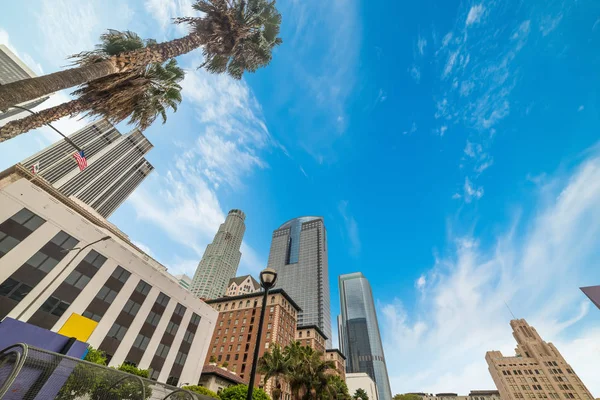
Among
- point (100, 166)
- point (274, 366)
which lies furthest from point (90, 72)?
point (100, 166)

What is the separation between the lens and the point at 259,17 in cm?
1475

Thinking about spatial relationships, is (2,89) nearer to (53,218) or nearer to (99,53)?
(99,53)

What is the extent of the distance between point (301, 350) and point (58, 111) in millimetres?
31014

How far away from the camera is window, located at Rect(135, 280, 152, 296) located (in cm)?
3341

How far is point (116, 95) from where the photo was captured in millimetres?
10469

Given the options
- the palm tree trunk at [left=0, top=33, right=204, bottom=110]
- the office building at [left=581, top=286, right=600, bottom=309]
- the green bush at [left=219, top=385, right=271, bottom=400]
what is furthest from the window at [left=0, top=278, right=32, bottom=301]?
the office building at [left=581, top=286, right=600, bottom=309]

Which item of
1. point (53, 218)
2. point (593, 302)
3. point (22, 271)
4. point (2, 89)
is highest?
point (53, 218)

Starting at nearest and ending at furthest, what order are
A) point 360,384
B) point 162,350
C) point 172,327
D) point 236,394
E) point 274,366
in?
point 274,366 < point 236,394 < point 162,350 < point 172,327 < point 360,384

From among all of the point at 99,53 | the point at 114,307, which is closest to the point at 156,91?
the point at 99,53

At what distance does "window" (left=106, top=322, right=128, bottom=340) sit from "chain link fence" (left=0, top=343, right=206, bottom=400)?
2751 centimetres

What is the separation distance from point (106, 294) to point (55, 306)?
472cm

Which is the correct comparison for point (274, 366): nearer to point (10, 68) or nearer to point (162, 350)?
Answer: point (162, 350)

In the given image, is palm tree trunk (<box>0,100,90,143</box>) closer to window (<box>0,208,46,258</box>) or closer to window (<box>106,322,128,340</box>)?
window (<box>0,208,46,258</box>)

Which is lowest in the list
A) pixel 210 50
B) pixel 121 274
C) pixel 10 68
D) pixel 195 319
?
pixel 195 319
